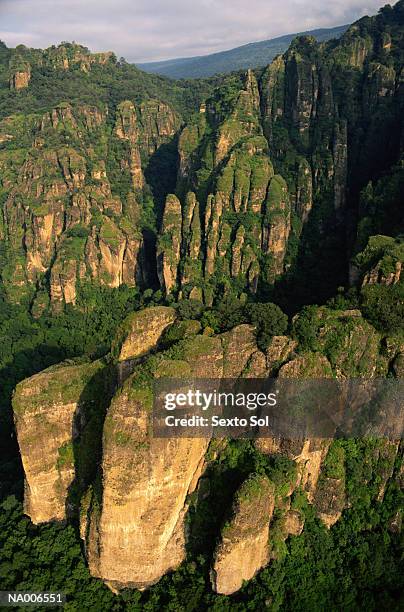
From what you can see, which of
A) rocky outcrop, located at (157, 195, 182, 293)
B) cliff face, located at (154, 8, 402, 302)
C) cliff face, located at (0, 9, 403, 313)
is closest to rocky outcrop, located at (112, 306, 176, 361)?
cliff face, located at (0, 9, 403, 313)

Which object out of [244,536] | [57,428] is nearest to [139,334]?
[57,428]

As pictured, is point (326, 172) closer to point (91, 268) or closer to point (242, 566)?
point (91, 268)

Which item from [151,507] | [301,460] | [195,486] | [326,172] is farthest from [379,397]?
[326,172]

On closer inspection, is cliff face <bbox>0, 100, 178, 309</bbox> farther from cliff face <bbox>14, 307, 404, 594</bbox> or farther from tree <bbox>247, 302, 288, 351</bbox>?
tree <bbox>247, 302, 288, 351</bbox>

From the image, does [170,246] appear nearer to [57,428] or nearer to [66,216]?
[66,216]

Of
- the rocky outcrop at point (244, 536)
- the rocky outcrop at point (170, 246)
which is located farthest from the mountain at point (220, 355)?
the rocky outcrop at point (170, 246)

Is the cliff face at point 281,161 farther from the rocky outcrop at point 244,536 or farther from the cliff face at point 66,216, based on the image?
the rocky outcrop at point 244,536
